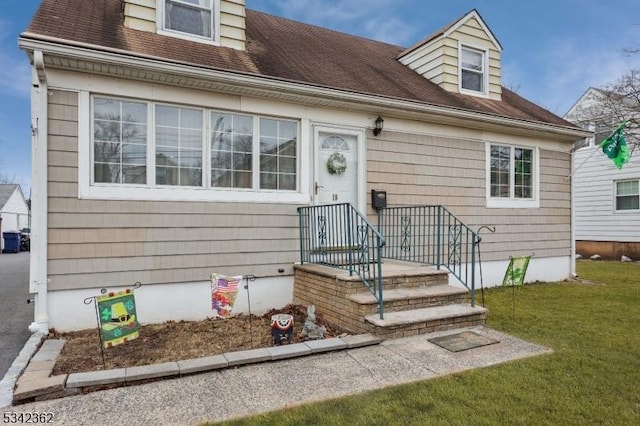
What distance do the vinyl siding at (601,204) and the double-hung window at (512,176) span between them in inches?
246

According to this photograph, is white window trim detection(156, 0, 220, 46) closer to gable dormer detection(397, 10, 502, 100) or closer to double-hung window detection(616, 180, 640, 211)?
gable dormer detection(397, 10, 502, 100)

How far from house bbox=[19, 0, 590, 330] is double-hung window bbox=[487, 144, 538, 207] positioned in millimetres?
40

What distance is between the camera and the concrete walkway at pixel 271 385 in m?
2.85

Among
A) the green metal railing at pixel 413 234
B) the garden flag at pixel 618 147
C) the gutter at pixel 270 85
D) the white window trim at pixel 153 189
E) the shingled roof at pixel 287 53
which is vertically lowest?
the green metal railing at pixel 413 234

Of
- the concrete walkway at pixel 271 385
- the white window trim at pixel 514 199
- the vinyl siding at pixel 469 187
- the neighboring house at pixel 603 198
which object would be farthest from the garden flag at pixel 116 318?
the neighboring house at pixel 603 198

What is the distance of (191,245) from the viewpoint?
5.29 meters

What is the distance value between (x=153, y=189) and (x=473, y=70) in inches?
273

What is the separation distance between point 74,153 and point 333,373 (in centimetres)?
377

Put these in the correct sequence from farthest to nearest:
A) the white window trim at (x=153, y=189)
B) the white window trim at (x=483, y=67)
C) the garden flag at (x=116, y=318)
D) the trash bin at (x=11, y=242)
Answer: the trash bin at (x=11, y=242) < the white window trim at (x=483, y=67) < the white window trim at (x=153, y=189) < the garden flag at (x=116, y=318)

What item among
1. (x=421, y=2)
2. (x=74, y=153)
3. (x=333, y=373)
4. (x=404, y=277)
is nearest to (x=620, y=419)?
(x=333, y=373)

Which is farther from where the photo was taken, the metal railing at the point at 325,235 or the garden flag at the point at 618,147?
the garden flag at the point at 618,147

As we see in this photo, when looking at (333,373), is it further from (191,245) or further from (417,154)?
(417,154)

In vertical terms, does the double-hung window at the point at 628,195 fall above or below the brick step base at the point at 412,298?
above

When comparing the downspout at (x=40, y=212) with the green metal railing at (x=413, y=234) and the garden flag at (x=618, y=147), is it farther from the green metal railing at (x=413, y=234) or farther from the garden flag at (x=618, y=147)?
the garden flag at (x=618, y=147)
